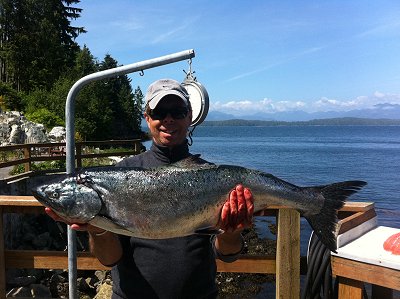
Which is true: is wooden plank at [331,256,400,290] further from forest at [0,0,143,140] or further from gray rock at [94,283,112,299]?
forest at [0,0,143,140]

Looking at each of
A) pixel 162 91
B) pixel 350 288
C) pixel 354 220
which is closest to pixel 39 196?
pixel 162 91

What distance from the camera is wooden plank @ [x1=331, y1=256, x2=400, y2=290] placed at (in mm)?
2859

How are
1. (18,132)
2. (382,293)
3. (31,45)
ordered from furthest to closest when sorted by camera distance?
(31,45) < (18,132) < (382,293)

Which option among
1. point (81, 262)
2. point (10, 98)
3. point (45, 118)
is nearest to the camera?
point (81, 262)

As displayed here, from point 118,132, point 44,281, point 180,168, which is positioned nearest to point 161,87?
point 180,168

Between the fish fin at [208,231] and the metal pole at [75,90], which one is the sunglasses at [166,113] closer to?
the fish fin at [208,231]

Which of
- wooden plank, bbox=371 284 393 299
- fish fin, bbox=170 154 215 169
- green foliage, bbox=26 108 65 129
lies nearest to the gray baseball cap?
fish fin, bbox=170 154 215 169

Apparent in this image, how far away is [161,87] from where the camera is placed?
321cm

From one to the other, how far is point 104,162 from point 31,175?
6.11 meters

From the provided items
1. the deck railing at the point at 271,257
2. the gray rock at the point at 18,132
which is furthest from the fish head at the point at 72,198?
the gray rock at the point at 18,132

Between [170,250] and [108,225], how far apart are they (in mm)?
519

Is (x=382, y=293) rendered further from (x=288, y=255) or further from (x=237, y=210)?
(x=237, y=210)

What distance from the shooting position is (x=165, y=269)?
2.88 metres

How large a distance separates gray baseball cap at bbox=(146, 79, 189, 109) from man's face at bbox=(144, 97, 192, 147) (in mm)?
35
